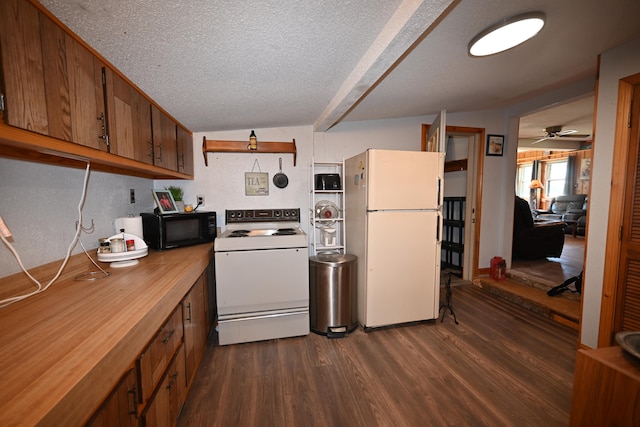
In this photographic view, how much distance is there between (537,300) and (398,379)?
2048mm

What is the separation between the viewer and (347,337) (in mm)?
2295

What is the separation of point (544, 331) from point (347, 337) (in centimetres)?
184

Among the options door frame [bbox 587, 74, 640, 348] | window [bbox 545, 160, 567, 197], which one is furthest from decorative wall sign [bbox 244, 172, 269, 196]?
window [bbox 545, 160, 567, 197]

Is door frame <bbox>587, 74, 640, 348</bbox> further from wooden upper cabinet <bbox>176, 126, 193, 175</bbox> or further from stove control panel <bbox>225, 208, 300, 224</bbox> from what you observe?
wooden upper cabinet <bbox>176, 126, 193, 175</bbox>

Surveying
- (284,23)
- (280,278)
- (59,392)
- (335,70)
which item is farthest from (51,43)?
(280,278)

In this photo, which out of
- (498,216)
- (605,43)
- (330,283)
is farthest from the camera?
(498,216)

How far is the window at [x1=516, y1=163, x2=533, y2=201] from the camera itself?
8.69m

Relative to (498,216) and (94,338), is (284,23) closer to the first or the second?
(94,338)

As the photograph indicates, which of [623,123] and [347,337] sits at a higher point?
[623,123]

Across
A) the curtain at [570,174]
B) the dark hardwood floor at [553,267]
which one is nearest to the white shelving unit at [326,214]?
the dark hardwood floor at [553,267]

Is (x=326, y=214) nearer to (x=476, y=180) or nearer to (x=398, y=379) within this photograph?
(x=398, y=379)

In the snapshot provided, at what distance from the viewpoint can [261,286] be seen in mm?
2102

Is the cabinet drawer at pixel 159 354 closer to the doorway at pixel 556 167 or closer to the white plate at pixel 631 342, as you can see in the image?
the white plate at pixel 631 342

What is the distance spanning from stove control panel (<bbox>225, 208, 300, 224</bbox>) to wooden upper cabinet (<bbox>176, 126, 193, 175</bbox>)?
61cm
